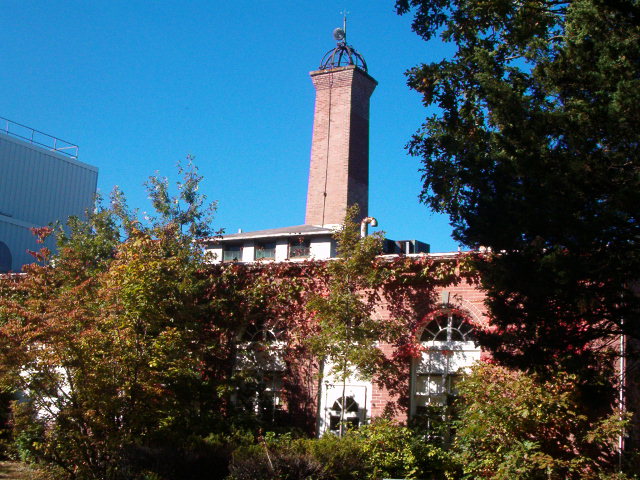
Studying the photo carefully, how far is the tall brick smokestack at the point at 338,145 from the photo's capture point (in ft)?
113

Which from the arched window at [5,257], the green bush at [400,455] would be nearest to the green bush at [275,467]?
the green bush at [400,455]

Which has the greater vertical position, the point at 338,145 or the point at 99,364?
the point at 338,145

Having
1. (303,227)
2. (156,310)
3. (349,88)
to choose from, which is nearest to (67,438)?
(156,310)

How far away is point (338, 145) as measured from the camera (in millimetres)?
35094

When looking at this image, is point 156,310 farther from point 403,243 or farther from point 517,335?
point 403,243

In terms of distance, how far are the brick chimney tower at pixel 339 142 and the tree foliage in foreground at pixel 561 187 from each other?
75.4 ft

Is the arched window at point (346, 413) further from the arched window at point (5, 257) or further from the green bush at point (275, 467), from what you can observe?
the arched window at point (5, 257)

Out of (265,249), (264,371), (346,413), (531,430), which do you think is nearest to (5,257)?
(265,249)

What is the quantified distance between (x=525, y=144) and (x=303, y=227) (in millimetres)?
22971

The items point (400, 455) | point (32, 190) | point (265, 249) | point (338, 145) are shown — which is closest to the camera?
point (400, 455)

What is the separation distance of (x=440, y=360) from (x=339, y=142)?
21948 millimetres

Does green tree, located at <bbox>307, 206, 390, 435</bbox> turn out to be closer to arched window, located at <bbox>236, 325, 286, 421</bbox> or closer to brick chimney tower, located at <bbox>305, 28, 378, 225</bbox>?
arched window, located at <bbox>236, 325, 286, 421</bbox>

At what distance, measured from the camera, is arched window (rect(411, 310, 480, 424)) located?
1403cm

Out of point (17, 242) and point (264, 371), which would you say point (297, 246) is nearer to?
point (17, 242)
